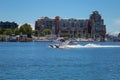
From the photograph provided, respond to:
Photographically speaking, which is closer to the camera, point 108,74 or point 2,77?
point 2,77

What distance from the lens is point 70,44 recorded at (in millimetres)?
175875

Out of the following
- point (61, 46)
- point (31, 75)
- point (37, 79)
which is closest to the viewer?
point (37, 79)

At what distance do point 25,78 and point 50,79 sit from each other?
240 centimetres

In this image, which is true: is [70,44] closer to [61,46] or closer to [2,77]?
[61,46]

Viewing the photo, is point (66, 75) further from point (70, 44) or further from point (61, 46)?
point (70, 44)

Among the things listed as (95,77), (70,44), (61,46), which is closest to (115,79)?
(95,77)

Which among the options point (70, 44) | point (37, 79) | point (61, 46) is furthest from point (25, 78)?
point (70, 44)

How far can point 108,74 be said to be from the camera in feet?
162

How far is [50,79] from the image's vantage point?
44.6 meters

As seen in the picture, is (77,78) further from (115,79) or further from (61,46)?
(61,46)

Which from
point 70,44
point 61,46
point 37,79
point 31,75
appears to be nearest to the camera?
point 37,79

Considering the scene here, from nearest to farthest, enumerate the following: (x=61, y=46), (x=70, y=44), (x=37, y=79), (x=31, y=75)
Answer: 1. (x=37, y=79)
2. (x=31, y=75)
3. (x=61, y=46)
4. (x=70, y=44)

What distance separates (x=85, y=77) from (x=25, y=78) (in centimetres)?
603

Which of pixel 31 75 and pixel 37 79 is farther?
pixel 31 75
